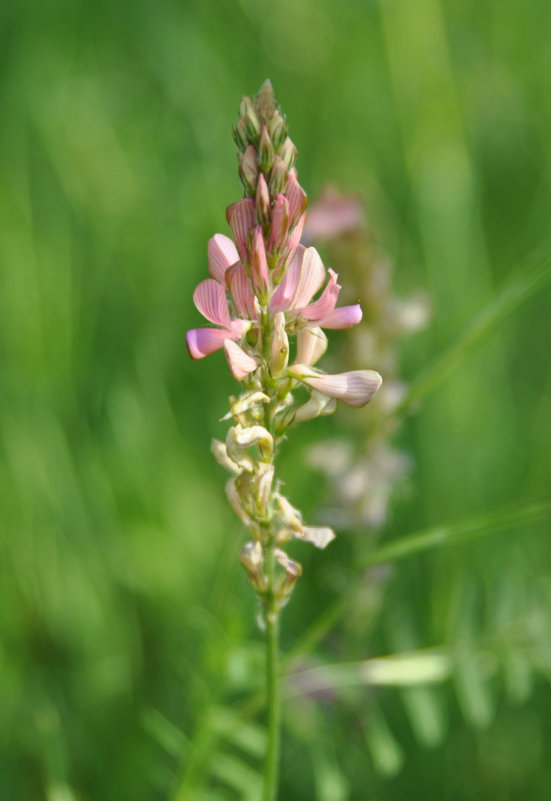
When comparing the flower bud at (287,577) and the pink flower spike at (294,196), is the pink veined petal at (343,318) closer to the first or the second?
the pink flower spike at (294,196)

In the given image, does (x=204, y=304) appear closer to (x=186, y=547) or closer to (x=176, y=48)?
(x=186, y=547)

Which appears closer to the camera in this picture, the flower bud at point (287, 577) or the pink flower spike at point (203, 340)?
the pink flower spike at point (203, 340)

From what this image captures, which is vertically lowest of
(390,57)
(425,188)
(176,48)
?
(425,188)

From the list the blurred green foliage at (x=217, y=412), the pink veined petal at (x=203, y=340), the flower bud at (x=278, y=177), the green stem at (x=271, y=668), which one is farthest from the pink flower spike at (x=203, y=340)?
the blurred green foliage at (x=217, y=412)

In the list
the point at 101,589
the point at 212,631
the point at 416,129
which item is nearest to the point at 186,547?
the point at 101,589

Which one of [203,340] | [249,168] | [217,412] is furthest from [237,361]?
[217,412]

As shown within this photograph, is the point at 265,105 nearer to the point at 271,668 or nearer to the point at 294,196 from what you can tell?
the point at 294,196
